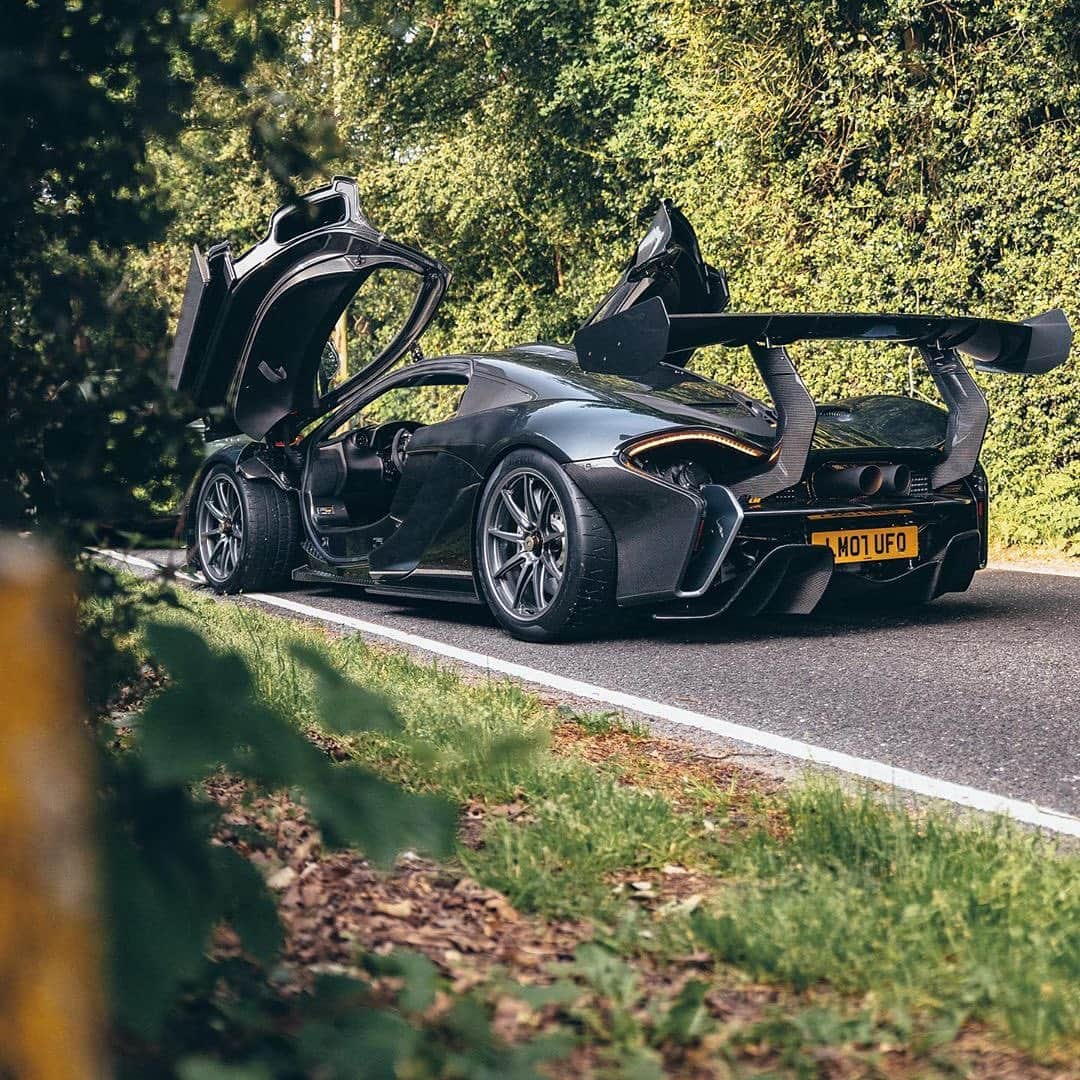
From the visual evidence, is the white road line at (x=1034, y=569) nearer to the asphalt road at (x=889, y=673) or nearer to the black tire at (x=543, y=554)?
the asphalt road at (x=889, y=673)

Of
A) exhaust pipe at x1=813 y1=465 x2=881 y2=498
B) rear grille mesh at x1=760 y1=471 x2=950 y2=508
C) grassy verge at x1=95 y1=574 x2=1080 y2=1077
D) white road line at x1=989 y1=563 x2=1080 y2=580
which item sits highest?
exhaust pipe at x1=813 y1=465 x2=881 y2=498

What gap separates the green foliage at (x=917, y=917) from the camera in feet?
7.83

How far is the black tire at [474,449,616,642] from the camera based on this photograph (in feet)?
20.9

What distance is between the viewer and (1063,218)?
10.5m

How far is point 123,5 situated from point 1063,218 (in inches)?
356

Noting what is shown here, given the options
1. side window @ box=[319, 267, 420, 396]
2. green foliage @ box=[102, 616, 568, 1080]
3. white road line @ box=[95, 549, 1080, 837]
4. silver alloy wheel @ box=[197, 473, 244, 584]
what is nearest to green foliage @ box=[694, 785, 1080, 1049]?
white road line @ box=[95, 549, 1080, 837]

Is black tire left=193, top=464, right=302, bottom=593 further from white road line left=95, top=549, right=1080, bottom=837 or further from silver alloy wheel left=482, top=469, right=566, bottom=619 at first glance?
silver alloy wheel left=482, top=469, right=566, bottom=619

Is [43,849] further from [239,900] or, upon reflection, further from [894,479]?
[894,479]

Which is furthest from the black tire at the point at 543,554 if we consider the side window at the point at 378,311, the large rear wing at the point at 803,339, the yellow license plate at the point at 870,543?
the side window at the point at 378,311

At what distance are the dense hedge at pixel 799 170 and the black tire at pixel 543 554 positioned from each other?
175 centimetres

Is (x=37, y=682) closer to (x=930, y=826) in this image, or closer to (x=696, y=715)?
(x=930, y=826)

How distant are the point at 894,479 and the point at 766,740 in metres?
2.25

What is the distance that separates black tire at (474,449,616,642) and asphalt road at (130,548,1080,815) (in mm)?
136

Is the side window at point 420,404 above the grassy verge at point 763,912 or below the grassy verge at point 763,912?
above
